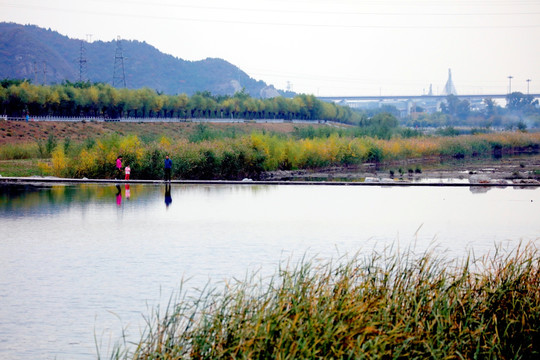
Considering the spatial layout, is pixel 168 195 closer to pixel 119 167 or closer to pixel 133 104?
pixel 119 167

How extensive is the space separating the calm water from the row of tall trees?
2436 inches

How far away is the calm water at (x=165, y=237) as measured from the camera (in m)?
12.0

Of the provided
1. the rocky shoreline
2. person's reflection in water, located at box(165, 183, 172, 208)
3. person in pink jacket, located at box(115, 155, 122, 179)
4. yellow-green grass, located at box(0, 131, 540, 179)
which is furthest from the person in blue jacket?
the rocky shoreline

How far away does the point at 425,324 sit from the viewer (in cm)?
896

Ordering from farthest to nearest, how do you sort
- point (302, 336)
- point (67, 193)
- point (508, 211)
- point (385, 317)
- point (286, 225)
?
point (67, 193) → point (508, 211) → point (286, 225) → point (385, 317) → point (302, 336)

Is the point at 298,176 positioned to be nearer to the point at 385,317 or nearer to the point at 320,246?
the point at 320,246

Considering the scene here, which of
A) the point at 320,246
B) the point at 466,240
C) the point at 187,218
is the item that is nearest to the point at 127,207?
Result: the point at 187,218

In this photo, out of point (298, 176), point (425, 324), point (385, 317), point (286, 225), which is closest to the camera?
point (385, 317)

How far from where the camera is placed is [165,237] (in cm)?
1978

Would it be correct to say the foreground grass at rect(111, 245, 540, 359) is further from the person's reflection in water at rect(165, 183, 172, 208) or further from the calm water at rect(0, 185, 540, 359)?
the person's reflection in water at rect(165, 183, 172, 208)

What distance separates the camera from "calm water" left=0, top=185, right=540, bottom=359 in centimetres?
1195

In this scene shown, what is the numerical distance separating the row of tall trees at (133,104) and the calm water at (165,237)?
203ft

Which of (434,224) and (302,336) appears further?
(434,224)

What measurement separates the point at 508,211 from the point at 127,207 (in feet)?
44.4
